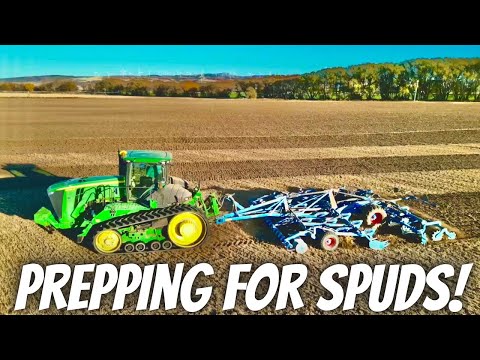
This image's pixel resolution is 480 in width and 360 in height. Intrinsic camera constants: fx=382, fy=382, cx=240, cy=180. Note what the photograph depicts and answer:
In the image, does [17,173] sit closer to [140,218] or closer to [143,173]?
[143,173]

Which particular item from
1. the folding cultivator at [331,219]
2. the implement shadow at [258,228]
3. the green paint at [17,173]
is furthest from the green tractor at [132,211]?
the green paint at [17,173]

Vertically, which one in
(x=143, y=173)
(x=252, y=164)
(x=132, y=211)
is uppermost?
(x=143, y=173)

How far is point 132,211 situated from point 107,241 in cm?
57

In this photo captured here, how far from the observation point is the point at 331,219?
641cm

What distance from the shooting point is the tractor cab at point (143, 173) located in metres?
5.86

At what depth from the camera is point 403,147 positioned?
14.3m

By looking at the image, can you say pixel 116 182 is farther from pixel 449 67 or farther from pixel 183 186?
pixel 449 67

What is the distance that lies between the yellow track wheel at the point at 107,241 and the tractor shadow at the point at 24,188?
2229mm

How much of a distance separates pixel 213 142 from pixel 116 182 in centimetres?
936

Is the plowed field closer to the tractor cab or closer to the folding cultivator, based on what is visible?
the folding cultivator

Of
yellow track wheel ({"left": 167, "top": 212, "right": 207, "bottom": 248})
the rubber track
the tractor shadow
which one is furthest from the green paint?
yellow track wheel ({"left": 167, "top": 212, "right": 207, "bottom": 248})

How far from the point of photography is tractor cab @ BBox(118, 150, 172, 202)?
5859mm

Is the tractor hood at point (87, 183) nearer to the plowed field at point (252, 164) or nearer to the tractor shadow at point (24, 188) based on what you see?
the plowed field at point (252, 164)

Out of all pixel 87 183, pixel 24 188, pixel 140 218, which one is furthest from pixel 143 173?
pixel 24 188
